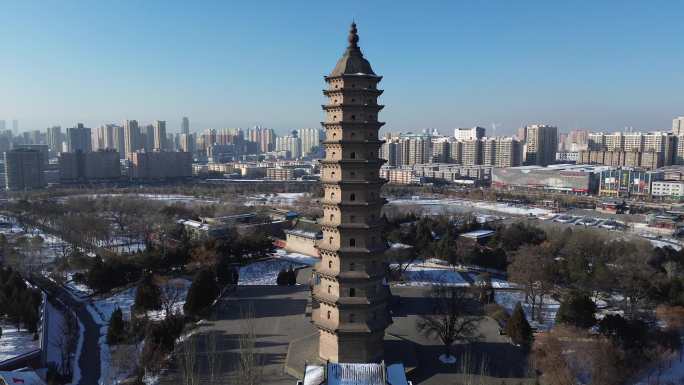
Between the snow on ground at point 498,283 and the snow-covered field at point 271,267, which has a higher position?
the snow-covered field at point 271,267

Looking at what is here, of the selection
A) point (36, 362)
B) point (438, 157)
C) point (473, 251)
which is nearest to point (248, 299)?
point (36, 362)

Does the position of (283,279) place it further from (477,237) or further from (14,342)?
(477,237)

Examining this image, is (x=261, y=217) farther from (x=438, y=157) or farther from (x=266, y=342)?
(x=438, y=157)

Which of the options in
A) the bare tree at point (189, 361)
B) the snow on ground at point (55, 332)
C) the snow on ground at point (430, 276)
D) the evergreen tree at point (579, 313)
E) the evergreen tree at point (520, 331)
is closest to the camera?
the bare tree at point (189, 361)

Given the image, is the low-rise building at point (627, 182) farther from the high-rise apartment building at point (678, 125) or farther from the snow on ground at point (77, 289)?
the snow on ground at point (77, 289)

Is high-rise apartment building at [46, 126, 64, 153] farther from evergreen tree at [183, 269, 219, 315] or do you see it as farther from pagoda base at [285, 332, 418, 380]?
pagoda base at [285, 332, 418, 380]

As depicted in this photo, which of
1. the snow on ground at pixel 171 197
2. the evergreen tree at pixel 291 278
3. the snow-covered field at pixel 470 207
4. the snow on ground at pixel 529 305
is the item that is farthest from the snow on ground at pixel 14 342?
the snow on ground at pixel 171 197
